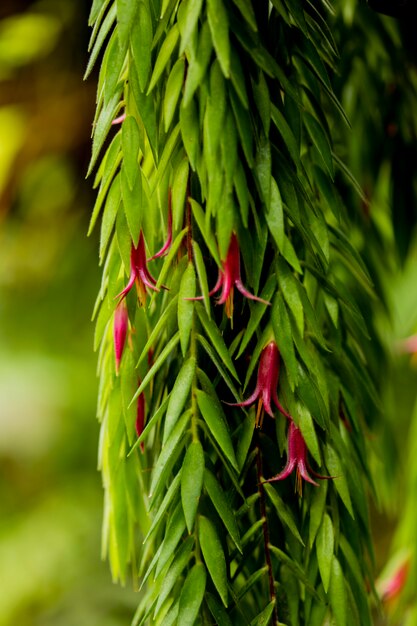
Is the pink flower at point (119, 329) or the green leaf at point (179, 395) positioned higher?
the pink flower at point (119, 329)

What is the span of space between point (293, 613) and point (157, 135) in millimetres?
304

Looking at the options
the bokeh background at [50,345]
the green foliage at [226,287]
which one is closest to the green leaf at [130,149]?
the green foliage at [226,287]

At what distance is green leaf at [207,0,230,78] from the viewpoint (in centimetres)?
41

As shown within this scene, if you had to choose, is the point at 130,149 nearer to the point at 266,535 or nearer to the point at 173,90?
the point at 173,90

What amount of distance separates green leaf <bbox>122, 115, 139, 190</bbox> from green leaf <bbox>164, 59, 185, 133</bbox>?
0.8 inches

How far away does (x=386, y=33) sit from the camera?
81 centimetres

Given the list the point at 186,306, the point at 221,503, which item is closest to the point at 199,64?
the point at 186,306

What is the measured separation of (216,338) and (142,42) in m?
0.17

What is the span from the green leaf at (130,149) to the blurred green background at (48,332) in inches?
49.5

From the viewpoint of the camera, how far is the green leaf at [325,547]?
0.50 meters

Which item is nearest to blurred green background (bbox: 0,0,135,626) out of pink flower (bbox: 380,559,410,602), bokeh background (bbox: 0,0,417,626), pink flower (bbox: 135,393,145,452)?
bokeh background (bbox: 0,0,417,626)

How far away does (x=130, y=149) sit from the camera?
447 mm

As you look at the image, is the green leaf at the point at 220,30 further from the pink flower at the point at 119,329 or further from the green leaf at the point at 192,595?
the green leaf at the point at 192,595

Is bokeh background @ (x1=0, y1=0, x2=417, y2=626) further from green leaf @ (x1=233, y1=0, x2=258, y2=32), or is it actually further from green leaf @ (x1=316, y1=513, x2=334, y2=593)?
green leaf @ (x1=233, y1=0, x2=258, y2=32)
